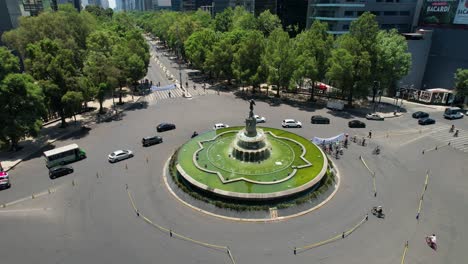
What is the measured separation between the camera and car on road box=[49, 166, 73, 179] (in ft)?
137

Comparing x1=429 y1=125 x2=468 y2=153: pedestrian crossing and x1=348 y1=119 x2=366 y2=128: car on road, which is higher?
x1=348 y1=119 x2=366 y2=128: car on road

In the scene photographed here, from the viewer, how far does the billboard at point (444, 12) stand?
7562 cm

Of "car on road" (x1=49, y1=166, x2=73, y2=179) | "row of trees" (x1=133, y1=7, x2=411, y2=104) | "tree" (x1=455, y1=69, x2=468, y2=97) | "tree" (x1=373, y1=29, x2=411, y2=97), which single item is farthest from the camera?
"tree" (x1=455, y1=69, x2=468, y2=97)

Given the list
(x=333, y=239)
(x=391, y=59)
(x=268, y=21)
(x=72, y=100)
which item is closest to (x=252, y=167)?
(x=333, y=239)

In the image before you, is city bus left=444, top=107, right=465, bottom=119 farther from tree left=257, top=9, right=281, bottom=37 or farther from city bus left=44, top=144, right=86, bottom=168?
city bus left=44, top=144, right=86, bottom=168

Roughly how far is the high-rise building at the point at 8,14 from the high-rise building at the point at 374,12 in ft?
311

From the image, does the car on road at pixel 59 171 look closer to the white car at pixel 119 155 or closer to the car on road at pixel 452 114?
the white car at pixel 119 155

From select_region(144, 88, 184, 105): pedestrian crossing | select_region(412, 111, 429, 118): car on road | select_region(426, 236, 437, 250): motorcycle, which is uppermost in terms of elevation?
select_region(412, 111, 429, 118): car on road

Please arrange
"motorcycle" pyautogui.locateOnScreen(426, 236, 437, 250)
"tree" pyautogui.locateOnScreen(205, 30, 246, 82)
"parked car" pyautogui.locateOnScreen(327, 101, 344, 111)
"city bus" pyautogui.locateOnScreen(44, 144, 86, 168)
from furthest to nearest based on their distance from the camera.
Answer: "tree" pyautogui.locateOnScreen(205, 30, 246, 82)
"parked car" pyautogui.locateOnScreen(327, 101, 344, 111)
"city bus" pyautogui.locateOnScreen(44, 144, 86, 168)
"motorcycle" pyautogui.locateOnScreen(426, 236, 437, 250)

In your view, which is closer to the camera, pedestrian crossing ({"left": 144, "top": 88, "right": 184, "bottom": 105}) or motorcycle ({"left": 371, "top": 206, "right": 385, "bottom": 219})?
motorcycle ({"left": 371, "top": 206, "right": 385, "bottom": 219})

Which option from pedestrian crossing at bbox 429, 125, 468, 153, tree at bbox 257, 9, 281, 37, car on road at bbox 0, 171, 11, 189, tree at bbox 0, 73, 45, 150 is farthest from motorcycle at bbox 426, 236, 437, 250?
tree at bbox 257, 9, 281, 37

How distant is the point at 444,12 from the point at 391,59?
30216 mm

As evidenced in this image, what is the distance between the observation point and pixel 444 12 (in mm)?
80438

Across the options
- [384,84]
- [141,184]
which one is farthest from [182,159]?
[384,84]
